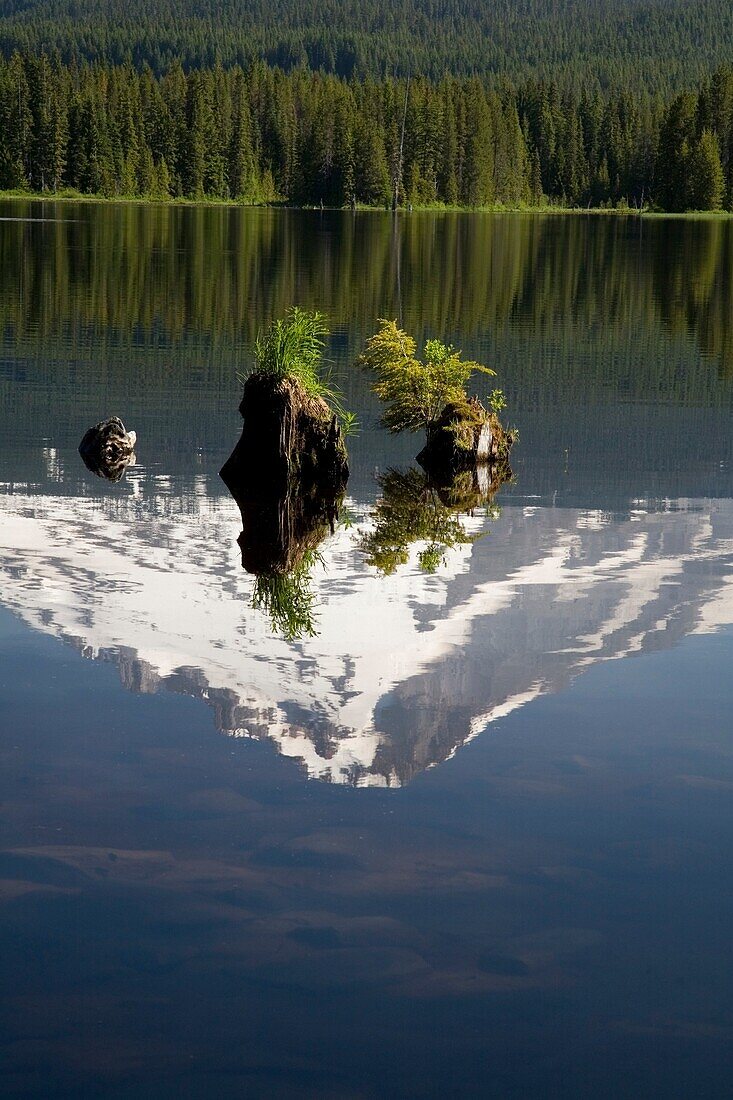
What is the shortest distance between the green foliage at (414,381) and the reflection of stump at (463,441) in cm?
33

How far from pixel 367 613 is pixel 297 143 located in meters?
175

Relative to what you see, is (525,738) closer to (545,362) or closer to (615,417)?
(615,417)

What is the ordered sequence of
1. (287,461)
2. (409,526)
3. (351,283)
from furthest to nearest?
(351,283) → (287,461) → (409,526)

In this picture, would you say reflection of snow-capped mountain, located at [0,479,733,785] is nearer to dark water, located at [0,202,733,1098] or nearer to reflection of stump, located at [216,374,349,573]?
dark water, located at [0,202,733,1098]

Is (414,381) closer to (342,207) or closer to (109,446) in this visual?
(109,446)

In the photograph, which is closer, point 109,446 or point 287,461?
point 287,461

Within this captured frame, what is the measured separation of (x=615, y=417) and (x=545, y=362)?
7742 millimetres

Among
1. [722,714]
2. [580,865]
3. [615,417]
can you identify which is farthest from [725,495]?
[580,865]

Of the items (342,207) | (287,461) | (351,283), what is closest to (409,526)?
(287,461)

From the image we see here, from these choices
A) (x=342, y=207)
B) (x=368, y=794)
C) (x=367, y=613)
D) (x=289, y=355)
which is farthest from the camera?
(x=342, y=207)

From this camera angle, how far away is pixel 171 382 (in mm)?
27922

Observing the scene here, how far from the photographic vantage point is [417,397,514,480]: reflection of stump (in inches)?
846

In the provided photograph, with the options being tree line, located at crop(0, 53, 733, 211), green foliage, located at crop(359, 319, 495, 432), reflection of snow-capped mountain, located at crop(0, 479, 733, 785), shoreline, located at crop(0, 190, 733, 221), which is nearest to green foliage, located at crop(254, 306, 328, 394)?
green foliage, located at crop(359, 319, 495, 432)

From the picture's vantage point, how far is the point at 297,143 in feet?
594
